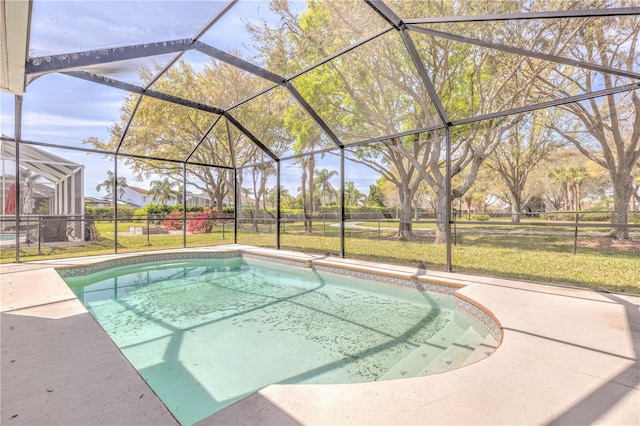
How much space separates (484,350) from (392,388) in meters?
1.44

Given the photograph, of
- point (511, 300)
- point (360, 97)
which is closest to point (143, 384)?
point (511, 300)

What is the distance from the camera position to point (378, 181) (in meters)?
9.29

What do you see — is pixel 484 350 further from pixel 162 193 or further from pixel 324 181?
pixel 162 193

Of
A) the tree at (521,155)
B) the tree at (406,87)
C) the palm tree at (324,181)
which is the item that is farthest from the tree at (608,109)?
the palm tree at (324,181)

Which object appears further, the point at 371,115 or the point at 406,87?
the point at 371,115

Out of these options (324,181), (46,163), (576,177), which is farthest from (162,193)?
(576,177)

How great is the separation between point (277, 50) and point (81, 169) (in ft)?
22.5

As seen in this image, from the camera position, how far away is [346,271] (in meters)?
5.35

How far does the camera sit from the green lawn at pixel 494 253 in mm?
4895

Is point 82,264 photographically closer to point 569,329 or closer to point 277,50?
point 277,50

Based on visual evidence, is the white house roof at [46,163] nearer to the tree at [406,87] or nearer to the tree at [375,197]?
the tree at [406,87]

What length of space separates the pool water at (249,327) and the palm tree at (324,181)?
4.54m

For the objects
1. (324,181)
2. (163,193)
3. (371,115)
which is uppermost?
(371,115)

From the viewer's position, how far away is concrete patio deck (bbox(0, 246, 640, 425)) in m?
1.40
